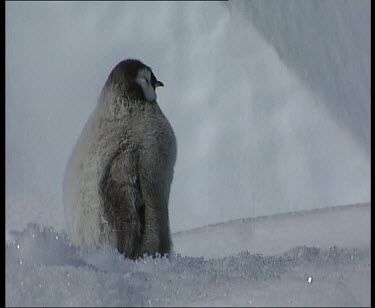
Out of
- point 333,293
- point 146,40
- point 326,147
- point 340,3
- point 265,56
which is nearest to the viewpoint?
point 333,293

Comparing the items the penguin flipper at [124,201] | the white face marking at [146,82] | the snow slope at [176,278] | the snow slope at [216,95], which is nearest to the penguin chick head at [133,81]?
the white face marking at [146,82]

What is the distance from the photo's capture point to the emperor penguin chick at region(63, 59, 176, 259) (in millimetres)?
1354

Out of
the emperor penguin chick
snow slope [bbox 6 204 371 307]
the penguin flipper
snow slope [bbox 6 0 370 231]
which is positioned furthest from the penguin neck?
snow slope [bbox 6 0 370 231]

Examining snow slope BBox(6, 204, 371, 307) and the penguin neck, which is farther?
the penguin neck

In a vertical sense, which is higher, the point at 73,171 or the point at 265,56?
the point at 265,56

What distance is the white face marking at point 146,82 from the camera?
4.85 feet

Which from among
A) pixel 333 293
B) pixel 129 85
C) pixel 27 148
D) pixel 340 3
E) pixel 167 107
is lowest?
pixel 333 293

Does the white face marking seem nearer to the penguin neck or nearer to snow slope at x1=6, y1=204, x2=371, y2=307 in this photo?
the penguin neck

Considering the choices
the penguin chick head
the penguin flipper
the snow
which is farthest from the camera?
the snow

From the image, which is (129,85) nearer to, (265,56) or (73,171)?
(73,171)

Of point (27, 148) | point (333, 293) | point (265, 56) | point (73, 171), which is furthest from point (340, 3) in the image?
point (333, 293)

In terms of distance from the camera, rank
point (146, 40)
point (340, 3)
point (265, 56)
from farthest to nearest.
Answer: point (146, 40) < point (265, 56) < point (340, 3)

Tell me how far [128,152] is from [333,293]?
617 millimetres

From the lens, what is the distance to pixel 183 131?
3.29 m
